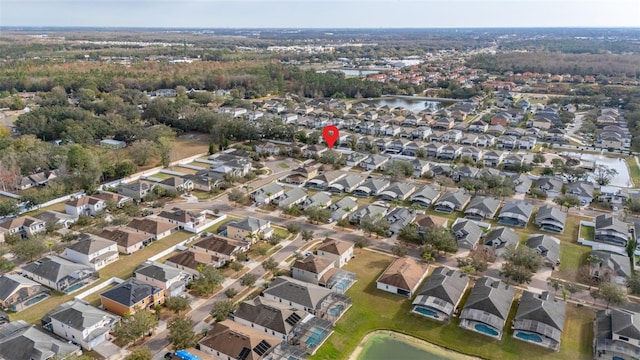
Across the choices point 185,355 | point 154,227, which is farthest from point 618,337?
point 154,227

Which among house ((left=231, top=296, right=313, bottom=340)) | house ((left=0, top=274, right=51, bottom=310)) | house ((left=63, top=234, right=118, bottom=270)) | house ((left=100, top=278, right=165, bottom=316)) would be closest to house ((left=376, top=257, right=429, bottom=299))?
house ((left=231, top=296, right=313, bottom=340))

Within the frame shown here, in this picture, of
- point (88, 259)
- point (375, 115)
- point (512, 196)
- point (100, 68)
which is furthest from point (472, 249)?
point (100, 68)

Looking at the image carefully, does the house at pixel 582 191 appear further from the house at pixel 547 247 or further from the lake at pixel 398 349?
the lake at pixel 398 349

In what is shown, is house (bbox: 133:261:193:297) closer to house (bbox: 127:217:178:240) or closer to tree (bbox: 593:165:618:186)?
house (bbox: 127:217:178:240)

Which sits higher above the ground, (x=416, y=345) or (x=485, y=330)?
(x=485, y=330)

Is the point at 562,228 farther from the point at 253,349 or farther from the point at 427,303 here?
the point at 253,349

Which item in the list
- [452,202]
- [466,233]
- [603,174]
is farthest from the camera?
[603,174]

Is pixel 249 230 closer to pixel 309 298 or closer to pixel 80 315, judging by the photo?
pixel 309 298
